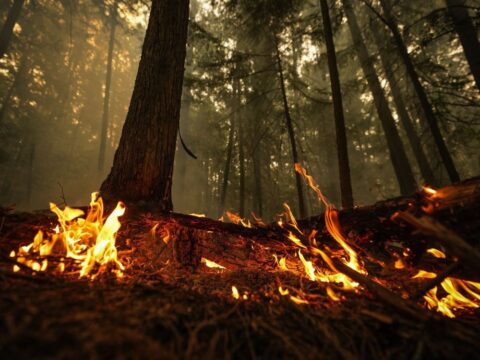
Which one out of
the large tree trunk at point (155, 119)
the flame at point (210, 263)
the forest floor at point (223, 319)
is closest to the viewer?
the forest floor at point (223, 319)

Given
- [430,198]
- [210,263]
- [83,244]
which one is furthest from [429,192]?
[83,244]

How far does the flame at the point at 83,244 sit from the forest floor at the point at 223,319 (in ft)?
0.57

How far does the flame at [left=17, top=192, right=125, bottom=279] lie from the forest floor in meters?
0.18

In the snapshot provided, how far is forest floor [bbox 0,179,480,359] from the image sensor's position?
1.02 metres

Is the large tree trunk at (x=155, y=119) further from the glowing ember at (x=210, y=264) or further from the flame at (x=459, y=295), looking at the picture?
the flame at (x=459, y=295)

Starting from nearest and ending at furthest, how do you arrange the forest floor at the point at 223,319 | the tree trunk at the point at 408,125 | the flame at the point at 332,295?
the forest floor at the point at 223,319, the flame at the point at 332,295, the tree trunk at the point at 408,125

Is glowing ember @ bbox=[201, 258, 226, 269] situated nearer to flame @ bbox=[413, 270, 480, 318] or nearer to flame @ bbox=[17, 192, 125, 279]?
flame @ bbox=[17, 192, 125, 279]

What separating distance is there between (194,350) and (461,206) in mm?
2044

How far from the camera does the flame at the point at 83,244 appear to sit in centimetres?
204

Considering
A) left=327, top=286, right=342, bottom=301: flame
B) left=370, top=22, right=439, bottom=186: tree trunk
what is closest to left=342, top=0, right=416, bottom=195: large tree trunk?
left=370, top=22, right=439, bottom=186: tree trunk

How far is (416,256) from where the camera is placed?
2238 mm

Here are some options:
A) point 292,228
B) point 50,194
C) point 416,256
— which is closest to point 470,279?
point 416,256

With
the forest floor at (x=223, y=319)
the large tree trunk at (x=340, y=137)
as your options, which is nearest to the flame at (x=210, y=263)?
the forest floor at (x=223, y=319)

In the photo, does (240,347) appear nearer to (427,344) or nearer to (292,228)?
(427,344)
